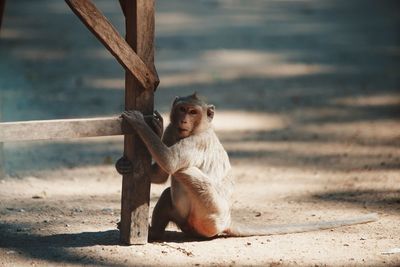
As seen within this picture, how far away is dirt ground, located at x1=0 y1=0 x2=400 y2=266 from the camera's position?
666cm

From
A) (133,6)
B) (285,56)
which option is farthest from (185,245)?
(285,56)

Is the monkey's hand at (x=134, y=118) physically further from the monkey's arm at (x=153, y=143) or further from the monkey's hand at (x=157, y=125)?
A: the monkey's hand at (x=157, y=125)

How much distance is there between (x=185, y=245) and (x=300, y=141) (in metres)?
4.43

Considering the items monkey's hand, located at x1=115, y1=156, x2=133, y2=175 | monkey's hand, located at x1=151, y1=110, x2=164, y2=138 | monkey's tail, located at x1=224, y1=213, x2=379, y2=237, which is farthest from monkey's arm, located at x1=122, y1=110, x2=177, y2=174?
monkey's tail, located at x1=224, y1=213, x2=379, y2=237

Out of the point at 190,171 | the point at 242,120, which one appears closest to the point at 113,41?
the point at 190,171

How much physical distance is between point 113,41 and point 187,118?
0.85m

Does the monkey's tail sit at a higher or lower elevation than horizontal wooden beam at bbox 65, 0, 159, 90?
lower

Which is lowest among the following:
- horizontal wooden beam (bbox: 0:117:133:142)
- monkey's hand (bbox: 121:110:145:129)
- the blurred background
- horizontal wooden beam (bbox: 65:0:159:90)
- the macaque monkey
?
the blurred background

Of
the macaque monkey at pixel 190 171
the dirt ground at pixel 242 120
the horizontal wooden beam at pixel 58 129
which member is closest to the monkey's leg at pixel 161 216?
the macaque monkey at pixel 190 171

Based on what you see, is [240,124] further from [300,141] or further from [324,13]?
[324,13]

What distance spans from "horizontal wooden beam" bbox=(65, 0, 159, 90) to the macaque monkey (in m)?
0.27

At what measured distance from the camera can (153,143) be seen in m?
6.23

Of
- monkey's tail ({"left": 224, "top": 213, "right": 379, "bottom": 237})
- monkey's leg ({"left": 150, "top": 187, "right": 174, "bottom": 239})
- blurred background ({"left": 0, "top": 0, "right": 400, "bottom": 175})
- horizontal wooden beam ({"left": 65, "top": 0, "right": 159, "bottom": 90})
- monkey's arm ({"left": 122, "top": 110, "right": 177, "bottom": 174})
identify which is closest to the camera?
horizontal wooden beam ({"left": 65, "top": 0, "right": 159, "bottom": 90})

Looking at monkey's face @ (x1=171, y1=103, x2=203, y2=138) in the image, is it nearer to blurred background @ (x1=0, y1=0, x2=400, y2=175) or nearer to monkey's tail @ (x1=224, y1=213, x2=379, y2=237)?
monkey's tail @ (x1=224, y1=213, x2=379, y2=237)
